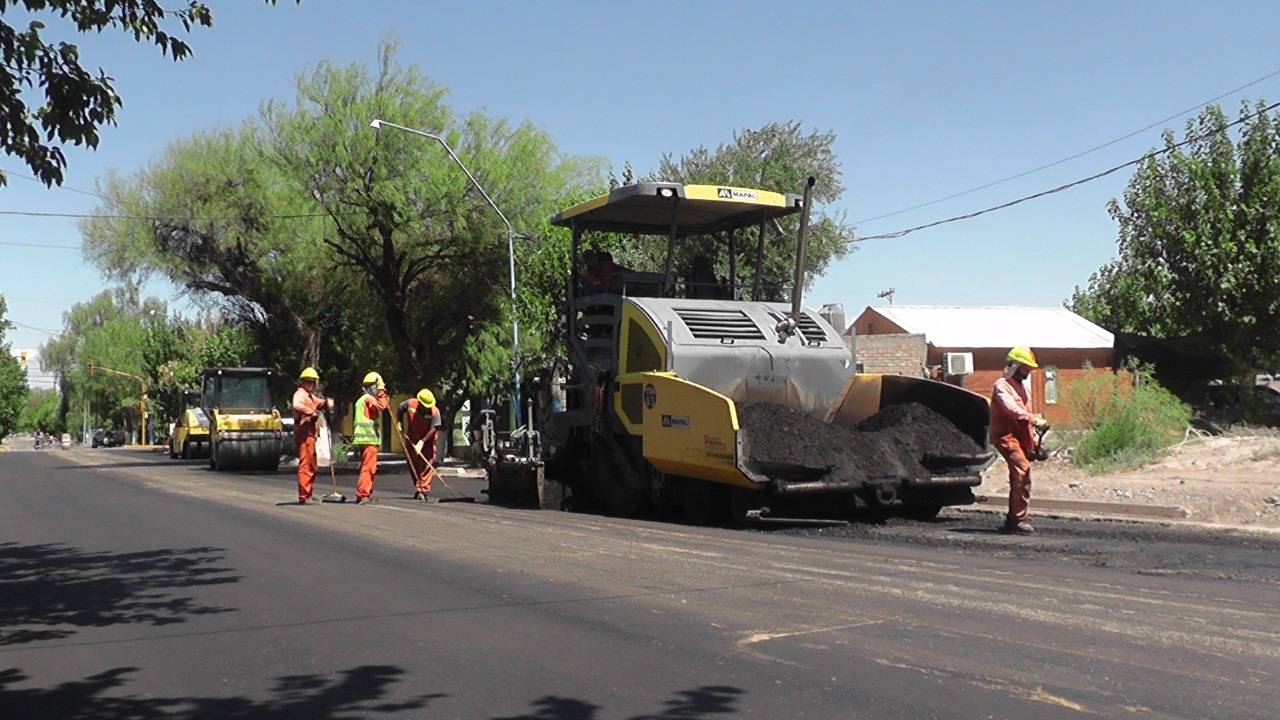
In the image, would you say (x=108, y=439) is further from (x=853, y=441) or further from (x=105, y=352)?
(x=853, y=441)

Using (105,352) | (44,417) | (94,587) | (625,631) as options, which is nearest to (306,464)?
(94,587)

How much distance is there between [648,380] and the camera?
12.3m

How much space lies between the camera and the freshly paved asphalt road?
4934mm

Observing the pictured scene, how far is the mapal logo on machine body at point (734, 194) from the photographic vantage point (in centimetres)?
1332

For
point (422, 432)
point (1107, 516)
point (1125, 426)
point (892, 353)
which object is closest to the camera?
point (1107, 516)

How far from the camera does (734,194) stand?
13375mm

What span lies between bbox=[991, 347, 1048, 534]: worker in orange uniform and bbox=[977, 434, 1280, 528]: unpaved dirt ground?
2.17 metres

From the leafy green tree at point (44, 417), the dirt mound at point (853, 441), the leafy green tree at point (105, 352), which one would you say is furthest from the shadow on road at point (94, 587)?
the leafy green tree at point (44, 417)

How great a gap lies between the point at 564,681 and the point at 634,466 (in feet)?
26.3

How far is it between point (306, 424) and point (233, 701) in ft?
34.7

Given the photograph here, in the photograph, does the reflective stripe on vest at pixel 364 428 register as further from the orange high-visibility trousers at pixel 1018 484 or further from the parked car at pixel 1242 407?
the parked car at pixel 1242 407

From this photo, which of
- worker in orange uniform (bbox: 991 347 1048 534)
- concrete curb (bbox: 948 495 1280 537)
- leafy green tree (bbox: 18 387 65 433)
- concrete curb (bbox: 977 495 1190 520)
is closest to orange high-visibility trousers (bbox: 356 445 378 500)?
concrete curb (bbox: 948 495 1280 537)

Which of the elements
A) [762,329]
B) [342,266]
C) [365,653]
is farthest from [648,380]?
[342,266]

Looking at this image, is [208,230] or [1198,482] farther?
[208,230]
